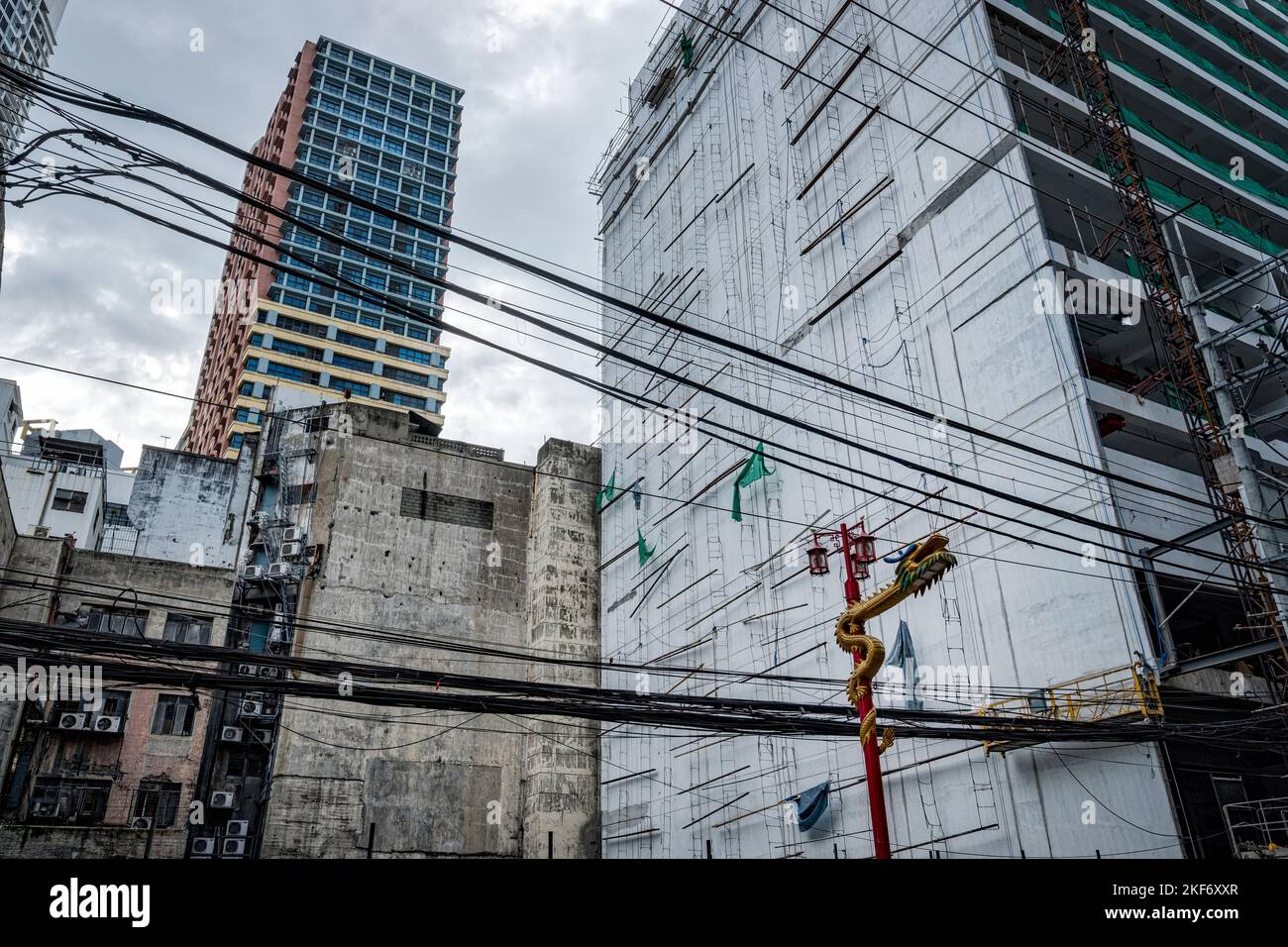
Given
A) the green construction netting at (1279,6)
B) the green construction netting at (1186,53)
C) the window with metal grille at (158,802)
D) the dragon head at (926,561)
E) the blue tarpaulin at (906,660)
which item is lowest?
the window with metal grille at (158,802)

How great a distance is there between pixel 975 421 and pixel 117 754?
28.3 meters

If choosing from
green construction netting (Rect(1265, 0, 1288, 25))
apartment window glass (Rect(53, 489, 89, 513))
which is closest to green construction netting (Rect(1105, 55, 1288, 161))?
green construction netting (Rect(1265, 0, 1288, 25))

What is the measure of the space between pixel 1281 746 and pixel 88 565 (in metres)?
35.0

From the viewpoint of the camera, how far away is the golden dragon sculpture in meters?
12.7

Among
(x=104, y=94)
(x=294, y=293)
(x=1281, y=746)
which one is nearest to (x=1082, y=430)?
(x=1281, y=746)

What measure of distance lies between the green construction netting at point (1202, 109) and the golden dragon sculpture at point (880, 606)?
71.1 feet

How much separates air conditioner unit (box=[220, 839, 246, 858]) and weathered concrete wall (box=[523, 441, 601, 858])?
9.54m

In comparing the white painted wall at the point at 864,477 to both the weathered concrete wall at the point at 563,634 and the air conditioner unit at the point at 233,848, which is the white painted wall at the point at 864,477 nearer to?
the weathered concrete wall at the point at 563,634

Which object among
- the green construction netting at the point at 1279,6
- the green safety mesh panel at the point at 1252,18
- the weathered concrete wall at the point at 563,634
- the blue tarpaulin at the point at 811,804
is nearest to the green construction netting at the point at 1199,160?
the green safety mesh panel at the point at 1252,18

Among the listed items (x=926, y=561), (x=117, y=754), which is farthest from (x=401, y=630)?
(x=926, y=561)

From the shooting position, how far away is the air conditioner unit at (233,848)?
97.4 feet

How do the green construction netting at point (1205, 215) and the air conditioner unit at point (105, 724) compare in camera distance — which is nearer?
the green construction netting at point (1205, 215)

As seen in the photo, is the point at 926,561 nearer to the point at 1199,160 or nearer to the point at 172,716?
the point at 1199,160
